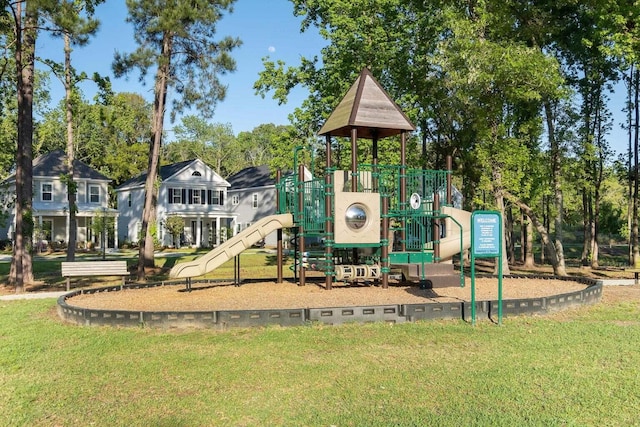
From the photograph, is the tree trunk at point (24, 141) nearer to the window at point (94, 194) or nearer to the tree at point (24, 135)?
the tree at point (24, 135)

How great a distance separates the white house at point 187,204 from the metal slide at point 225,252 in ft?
108

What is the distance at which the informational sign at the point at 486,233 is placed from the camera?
10.5m

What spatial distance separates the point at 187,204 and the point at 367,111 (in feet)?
112

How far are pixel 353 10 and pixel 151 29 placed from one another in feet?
29.4

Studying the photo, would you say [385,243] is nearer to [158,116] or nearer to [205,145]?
[158,116]

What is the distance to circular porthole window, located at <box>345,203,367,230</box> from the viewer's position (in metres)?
14.1

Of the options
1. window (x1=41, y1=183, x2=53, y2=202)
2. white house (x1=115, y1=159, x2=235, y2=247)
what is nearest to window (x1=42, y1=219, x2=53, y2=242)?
window (x1=41, y1=183, x2=53, y2=202)

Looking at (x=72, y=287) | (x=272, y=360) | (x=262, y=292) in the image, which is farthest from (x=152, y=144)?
(x=272, y=360)

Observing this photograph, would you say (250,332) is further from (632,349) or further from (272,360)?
(632,349)

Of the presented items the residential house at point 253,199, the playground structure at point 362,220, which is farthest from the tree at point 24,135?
the residential house at point 253,199

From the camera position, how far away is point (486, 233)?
10688 millimetres

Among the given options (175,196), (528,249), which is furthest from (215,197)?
(528,249)

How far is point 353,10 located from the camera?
2453 centimetres

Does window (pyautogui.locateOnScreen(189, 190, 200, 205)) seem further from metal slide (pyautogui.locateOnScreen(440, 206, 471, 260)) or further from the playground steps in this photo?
the playground steps
